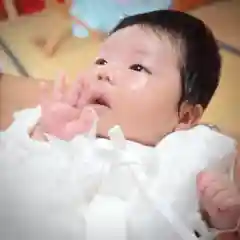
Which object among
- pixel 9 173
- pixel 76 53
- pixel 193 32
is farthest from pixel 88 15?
pixel 9 173

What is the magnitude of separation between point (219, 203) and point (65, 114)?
0.82 feet

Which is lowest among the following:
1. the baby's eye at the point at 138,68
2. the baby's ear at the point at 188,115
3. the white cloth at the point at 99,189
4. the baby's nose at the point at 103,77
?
the white cloth at the point at 99,189

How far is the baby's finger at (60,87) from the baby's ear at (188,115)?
0.57 ft

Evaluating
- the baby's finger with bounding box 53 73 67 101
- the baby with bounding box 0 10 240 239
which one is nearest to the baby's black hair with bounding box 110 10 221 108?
the baby with bounding box 0 10 240 239

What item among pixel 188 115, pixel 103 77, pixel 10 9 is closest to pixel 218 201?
pixel 188 115

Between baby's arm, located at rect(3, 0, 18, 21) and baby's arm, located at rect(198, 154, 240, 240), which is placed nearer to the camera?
baby's arm, located at rect(198, 154, 240, 240)

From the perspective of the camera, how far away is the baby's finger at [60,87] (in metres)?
0.91

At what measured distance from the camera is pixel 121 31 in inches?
37.0

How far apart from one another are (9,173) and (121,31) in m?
0.26

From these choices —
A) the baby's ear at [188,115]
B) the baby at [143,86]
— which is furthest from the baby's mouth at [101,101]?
the baby's ear at [188,115]

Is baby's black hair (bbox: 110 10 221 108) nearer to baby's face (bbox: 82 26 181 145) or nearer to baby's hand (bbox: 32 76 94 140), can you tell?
baby's face (bbox: 82 26 181 145)

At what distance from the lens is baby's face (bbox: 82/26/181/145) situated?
902 mm

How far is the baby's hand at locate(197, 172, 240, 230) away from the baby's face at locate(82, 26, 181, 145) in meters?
0.09

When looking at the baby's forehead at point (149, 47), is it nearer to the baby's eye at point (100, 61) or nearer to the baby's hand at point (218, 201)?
the baby's eye at point (100, 61)
